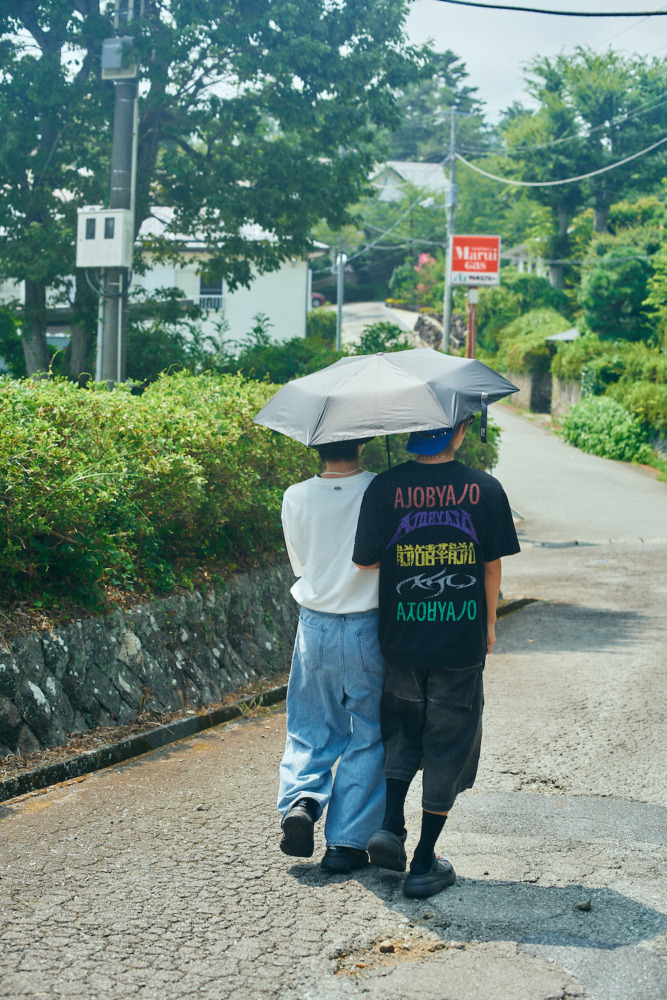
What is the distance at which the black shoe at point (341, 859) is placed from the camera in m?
3.94

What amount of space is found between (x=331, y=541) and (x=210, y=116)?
1217 cm

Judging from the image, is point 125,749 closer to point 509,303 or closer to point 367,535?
point 367,535

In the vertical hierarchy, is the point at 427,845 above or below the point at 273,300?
below

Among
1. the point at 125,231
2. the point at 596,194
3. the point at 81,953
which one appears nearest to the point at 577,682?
the point at 81,953

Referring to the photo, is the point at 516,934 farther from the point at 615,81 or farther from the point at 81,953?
the point at 615,81

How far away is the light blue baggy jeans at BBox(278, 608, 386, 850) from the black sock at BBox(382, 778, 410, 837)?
0.06 metres

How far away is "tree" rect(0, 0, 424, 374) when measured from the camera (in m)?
13.8

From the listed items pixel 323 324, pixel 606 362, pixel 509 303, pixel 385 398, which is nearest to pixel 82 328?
pixel 385 398

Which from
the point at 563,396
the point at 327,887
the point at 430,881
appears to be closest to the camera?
the point at 430,881

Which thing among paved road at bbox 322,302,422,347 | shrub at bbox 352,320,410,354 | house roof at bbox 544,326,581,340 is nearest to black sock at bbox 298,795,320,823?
shrub at bbox 352,320,410,354

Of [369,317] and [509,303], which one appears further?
[369,317]

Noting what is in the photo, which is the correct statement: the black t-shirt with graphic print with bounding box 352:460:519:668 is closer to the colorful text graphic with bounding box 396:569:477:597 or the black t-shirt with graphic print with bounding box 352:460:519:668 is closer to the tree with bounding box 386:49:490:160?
the colorful text graphic with bounding box 396:569:477:597

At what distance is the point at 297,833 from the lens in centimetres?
384

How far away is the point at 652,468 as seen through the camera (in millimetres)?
26594
